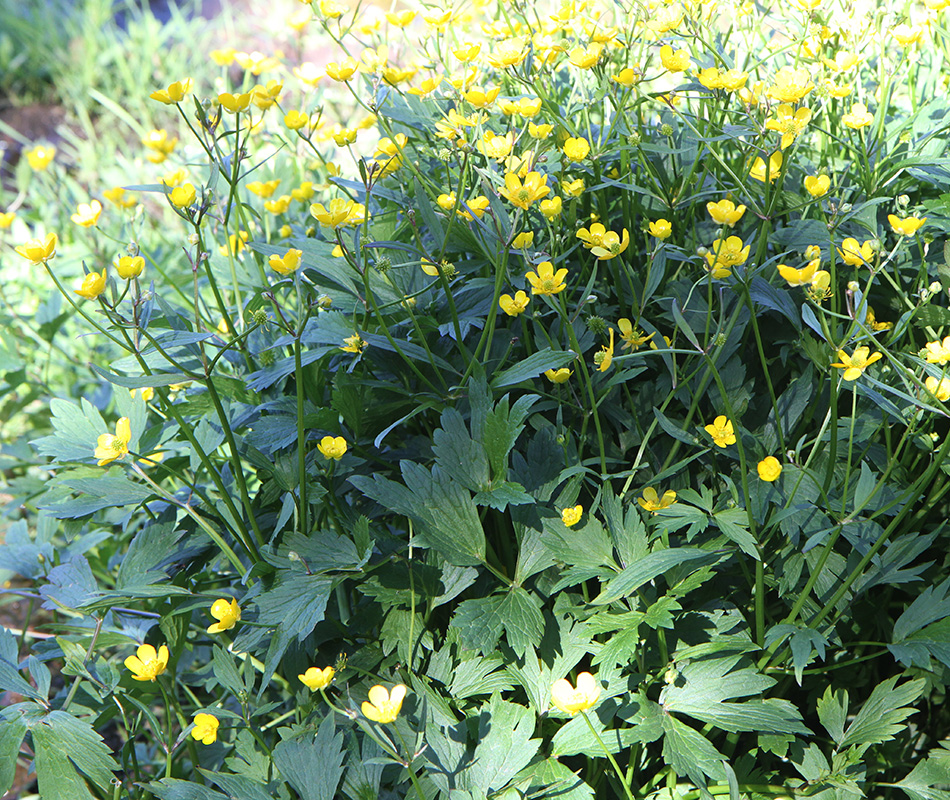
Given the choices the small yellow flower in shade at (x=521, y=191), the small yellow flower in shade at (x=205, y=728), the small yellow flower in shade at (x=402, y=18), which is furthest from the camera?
the small yellow flower in shade at (x=402, y=18)

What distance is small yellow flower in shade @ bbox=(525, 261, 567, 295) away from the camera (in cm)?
100

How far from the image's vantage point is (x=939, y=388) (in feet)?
3.02

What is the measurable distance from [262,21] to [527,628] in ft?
16.6

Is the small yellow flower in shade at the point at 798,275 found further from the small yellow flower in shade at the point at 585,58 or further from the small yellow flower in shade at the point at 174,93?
the small yellow flower in shade at the point at 174,93

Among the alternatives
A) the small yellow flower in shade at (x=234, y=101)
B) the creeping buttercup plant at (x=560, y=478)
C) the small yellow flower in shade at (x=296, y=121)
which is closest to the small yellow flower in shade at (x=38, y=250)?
the creeping buttercup plant at (x=560, y=478)

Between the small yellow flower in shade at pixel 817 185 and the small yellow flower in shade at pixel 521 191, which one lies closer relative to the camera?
the small yellow flower in shade at pixel 521 191

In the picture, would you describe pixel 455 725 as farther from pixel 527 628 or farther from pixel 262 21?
pixel 262 21

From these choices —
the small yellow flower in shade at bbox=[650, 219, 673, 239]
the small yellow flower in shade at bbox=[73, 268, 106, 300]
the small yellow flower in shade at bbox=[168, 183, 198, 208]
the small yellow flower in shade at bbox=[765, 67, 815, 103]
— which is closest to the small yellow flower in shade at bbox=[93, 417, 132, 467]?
the small yellow flower in shade at bbox=[73, 268, 106, 300]

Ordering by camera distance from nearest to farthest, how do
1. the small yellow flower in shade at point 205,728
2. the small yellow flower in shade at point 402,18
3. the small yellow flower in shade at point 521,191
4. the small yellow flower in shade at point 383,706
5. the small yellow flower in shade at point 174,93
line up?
the small yellow flower in shade at point 383,706, the small yellow flower in shade at point 521,191, the small yellow flower in shade at point 205,728, the small yellow flower in shade at point 174,93, the small yellow flower in shade at point 402,18

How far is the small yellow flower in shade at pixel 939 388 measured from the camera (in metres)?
0.91

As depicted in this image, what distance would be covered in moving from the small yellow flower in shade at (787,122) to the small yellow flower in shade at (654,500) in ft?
1.54

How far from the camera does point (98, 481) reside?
45.4 inches

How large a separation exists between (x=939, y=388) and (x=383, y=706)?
728 millimetres

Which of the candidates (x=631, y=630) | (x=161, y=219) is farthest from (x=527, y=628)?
(x=161, y=219)
